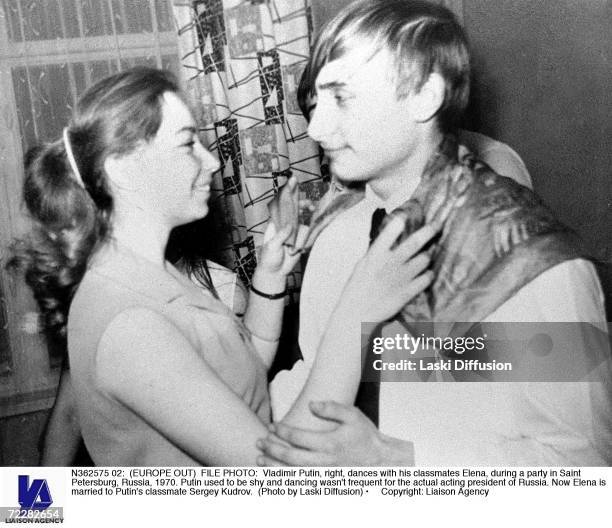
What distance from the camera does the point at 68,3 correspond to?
44.6 inches

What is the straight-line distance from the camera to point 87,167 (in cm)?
98

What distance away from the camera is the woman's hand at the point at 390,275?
0.94 meters

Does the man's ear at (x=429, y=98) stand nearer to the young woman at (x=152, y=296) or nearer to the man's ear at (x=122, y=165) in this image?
the young woman at (x=152, y=296)

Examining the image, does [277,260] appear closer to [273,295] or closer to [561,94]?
[273,295]

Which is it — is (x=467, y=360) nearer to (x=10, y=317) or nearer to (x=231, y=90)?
(x=231, y=90)

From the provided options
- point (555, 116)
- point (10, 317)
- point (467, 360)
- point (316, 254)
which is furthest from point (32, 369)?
point (555, 116)

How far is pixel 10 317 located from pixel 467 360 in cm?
86

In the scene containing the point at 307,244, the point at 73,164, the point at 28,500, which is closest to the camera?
the point at 73,164

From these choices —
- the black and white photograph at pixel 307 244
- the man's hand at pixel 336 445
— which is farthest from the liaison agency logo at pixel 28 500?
the man's hand at pixel 336 445

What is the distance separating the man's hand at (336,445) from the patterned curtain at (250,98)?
25 centimetres

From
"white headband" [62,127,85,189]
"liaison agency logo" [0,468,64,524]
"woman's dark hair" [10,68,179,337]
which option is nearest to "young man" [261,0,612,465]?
"woman's dark hair" [10,68,179,337]

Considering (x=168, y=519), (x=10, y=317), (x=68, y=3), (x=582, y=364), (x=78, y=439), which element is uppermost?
(x=68, y=3)

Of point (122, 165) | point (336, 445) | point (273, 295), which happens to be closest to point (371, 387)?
point (336, 445)

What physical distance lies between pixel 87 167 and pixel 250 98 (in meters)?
0.32
